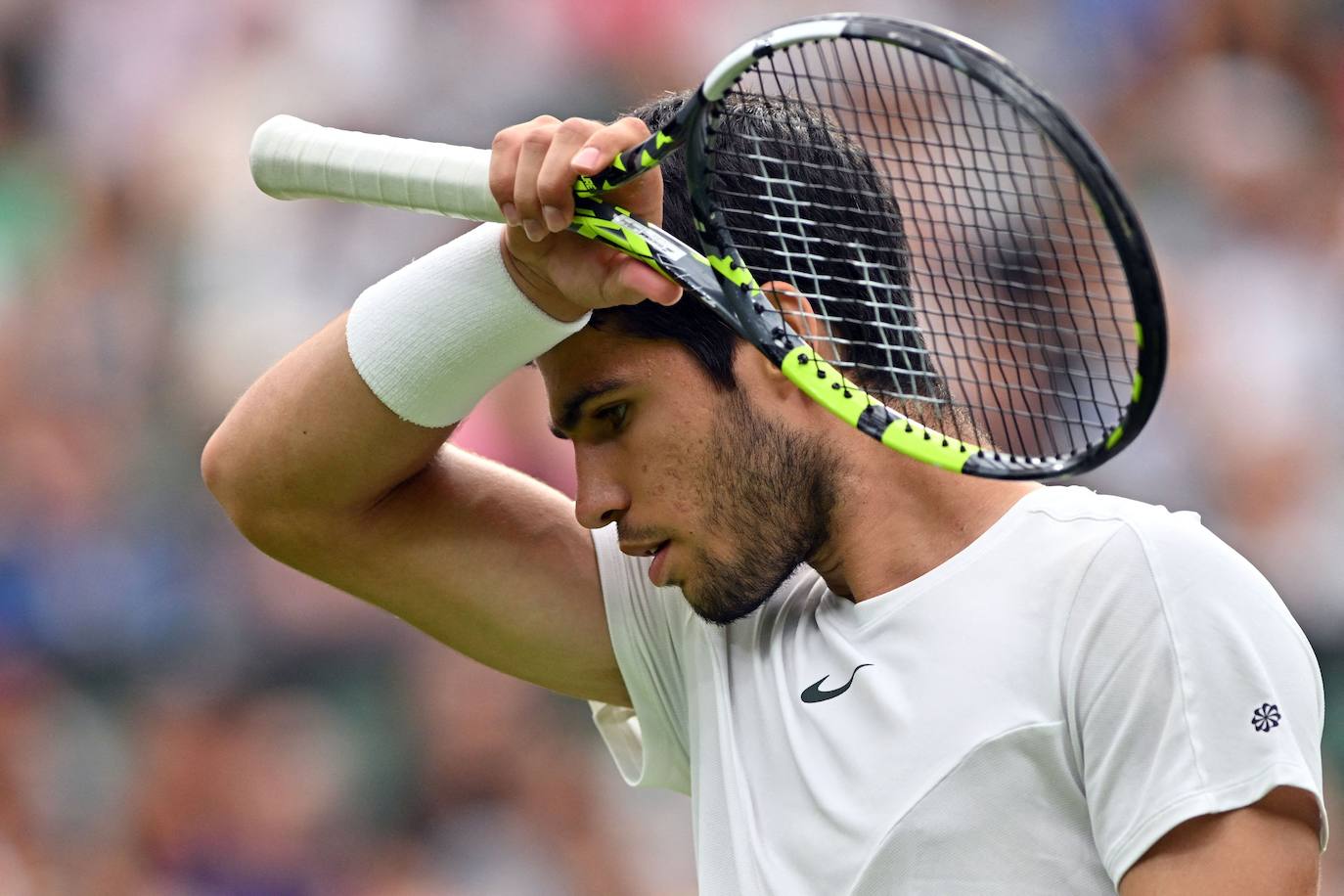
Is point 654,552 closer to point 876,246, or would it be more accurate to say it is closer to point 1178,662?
point 876,246

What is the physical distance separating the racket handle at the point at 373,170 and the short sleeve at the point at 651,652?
2.03 feet

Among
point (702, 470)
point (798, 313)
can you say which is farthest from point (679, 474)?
point (798, 313)

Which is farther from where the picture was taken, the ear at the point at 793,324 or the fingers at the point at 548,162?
the ear at the point at 793,324

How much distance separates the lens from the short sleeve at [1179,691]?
1.73 meters

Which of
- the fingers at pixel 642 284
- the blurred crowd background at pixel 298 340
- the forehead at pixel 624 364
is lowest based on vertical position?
the blurred crowd background at pixel 298 340

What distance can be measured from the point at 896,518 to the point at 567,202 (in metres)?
0.58

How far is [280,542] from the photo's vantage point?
8.31ft

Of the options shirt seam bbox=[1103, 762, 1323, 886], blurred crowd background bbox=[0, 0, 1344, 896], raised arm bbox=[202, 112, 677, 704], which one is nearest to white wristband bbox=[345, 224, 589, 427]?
raised arm bbox=[202, 112, 677, 704]

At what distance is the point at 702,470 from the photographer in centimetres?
215

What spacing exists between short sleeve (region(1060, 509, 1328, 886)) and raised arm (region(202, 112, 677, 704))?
2.70ft

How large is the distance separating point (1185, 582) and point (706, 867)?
0.75 metres

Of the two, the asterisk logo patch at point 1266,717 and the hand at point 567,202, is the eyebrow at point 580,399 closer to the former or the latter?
the hand at point 567,202

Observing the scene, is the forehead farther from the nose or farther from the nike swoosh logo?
the nike swoosh logo

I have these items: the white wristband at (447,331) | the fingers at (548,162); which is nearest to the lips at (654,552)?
the white wristband at (447,331)
